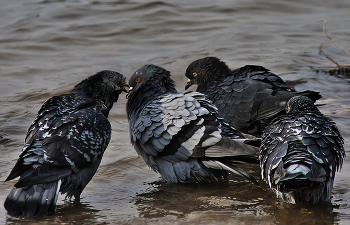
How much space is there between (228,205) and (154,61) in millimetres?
6318

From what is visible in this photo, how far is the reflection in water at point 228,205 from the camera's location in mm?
4891

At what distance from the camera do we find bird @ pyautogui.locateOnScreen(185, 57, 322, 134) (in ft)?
22.4

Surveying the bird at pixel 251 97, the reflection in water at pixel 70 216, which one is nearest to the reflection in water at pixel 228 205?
the reflection in water at pixel 70 216

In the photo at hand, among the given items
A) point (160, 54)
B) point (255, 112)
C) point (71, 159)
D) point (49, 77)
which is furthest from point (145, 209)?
point (160, 54)

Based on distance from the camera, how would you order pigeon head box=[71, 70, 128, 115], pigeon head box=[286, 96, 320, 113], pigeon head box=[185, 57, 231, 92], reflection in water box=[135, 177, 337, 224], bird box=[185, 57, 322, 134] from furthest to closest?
pigeon head box=[185, 57, 231, 92]
bird box=[185, 57, 322, 134]
pigeon head box=[71, 70, 128, 115]
pigeon head box=[286, 96, 320, 113]
reflection in water box=[135, 177, 337, 224]

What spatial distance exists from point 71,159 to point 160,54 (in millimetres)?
6678

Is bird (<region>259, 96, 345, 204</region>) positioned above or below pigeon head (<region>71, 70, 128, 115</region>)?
below

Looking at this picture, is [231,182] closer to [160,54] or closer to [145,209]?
[145,209]

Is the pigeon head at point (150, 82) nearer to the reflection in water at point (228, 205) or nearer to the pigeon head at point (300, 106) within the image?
the reflection in water at point (228, 205)

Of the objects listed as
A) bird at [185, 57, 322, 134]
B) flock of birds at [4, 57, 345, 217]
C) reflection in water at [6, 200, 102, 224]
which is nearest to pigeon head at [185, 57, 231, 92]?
bird at [185, 57, 322, 134]

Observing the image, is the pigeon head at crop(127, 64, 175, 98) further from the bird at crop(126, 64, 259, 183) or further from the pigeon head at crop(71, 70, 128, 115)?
the bird at crop(126, 64, 259, 183)

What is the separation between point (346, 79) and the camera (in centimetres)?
971

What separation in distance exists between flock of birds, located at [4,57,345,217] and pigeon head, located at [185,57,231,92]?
0.51 metres

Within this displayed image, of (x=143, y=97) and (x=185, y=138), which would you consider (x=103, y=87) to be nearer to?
(x=143, y=97)
